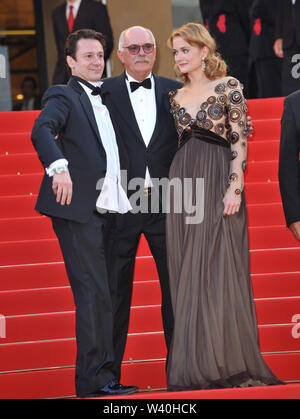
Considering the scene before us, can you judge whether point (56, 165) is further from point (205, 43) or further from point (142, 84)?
point (205, 43)

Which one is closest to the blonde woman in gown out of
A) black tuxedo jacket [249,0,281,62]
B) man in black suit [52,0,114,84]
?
man in black suit [52,0,114,84]

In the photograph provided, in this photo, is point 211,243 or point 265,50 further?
point 265,50

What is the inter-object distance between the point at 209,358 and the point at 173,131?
48.9 inches

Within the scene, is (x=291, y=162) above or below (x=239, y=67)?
below

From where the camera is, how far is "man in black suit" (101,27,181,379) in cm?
457

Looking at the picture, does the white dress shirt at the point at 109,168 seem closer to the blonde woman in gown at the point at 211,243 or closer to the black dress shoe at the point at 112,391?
the blonde woman in gown at the point at 211,243

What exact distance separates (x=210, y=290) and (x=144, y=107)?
1.08 m

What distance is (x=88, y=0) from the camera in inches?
347

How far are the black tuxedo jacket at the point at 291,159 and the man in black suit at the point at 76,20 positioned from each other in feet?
14.6

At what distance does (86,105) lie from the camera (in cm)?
444

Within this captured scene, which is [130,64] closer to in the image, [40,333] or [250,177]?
[40,333]

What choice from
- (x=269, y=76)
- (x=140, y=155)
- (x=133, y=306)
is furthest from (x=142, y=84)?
(x=269, y=76)

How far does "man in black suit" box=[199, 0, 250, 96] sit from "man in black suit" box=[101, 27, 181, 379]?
4307 mm
